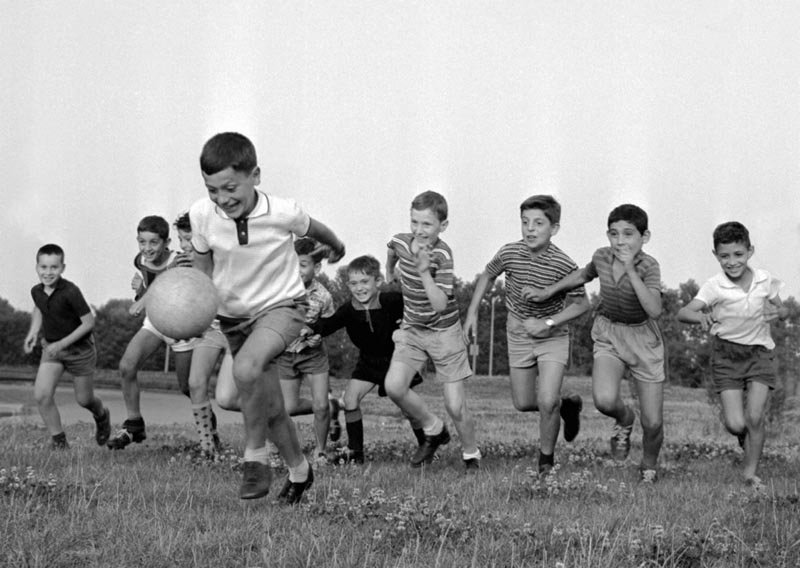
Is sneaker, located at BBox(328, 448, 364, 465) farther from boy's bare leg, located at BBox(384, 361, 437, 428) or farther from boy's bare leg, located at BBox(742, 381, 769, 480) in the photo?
boy's bare leg, located at BBox(742, 381, 769, 480)

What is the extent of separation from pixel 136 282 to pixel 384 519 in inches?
236

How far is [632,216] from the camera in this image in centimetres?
827

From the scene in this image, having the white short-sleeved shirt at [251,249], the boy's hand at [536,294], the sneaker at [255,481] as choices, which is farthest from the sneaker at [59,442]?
the boy's hand at [536,294]

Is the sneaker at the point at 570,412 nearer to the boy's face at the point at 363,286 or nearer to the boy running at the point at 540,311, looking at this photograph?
the boy running at the point at 540,311

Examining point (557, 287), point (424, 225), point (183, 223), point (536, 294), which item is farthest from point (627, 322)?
point (183, 223)

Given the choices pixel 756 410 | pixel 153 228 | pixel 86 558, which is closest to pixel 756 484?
pixel 756 410

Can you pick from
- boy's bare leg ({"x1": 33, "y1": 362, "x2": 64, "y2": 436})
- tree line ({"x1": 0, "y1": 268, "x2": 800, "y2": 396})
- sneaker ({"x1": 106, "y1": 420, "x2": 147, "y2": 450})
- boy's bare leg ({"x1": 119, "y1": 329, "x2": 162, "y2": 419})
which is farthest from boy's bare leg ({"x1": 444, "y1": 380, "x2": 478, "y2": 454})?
tree line ({"x1": 0, "y1": 268, "x2": 800, "y2": 396})

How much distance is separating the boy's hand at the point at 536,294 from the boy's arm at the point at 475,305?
0.43 m

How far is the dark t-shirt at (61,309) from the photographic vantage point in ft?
34.6

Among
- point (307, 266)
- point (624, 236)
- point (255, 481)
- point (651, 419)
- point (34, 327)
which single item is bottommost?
point (255, 481)

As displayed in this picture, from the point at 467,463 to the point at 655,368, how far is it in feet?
6.48

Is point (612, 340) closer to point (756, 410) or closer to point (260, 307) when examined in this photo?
point (756, 410)

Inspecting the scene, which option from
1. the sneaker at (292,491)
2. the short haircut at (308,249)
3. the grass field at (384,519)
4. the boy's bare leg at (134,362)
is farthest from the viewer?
the boy's bare leg at (134,362)

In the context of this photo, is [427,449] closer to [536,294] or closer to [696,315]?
[536,294]
